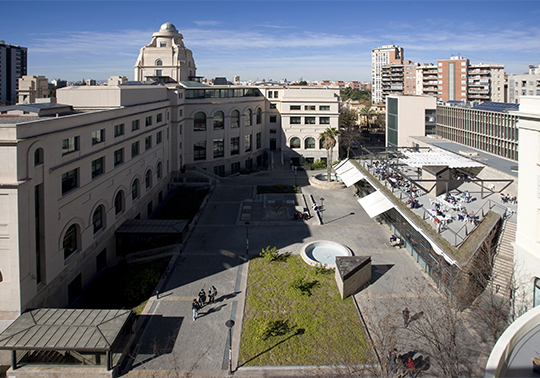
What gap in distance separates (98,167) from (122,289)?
34.2ft

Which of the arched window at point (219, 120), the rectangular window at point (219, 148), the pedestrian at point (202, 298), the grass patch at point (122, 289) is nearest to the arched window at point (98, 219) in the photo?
the grass patch at point (122, 289)

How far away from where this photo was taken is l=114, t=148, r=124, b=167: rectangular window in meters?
34.8

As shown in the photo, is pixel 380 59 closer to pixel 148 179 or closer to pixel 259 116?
pixel 259 116

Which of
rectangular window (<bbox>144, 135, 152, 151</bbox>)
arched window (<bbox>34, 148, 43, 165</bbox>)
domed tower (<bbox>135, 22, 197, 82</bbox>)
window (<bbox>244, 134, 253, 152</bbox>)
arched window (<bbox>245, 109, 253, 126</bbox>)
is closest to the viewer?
arched window (<bbox>34, 148, 43, 165</bbox>)

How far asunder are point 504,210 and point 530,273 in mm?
8916

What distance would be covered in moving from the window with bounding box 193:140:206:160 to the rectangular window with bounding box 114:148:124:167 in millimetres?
25767

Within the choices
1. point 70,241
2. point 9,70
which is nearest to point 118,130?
point 70,241

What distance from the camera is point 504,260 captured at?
24.0 metres

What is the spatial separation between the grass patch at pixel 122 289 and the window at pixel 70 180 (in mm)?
7532

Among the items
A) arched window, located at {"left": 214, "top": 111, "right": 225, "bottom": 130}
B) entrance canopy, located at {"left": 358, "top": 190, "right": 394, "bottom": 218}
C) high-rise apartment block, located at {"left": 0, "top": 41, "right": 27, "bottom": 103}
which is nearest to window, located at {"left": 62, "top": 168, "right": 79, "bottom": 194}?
entrance canopy, located at {"left": 358, "top": 190, "right": 394, "bottom": 218}

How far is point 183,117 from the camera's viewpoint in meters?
58.0

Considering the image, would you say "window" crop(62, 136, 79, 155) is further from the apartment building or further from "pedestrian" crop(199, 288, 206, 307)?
the apartment building

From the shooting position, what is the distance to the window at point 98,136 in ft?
99.2

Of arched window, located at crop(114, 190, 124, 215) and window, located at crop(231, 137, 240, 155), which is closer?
arched window, located at crop(114, 190, 124, 215)
